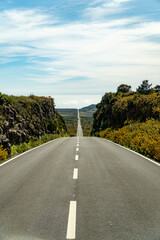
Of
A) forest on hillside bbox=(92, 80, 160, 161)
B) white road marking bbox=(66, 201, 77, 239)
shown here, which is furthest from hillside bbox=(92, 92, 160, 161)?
white road marking bbox=(66, 201, 77, 239)

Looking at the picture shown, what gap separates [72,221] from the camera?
4297 mm

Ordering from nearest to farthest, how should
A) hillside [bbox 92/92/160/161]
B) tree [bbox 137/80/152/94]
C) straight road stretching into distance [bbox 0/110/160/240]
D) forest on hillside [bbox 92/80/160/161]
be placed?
straight road stretching into distance [bbox 0/110/160/240] → forest on hillside [bbox 92/80/160/161] → hillside [bbox 92/92/160/161] → tree [bbox 137/80/152/94]

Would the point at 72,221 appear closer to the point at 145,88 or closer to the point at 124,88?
the point at 145,88

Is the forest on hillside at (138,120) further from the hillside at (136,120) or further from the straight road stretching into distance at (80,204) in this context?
the straight road stretching into distance at (80,204)

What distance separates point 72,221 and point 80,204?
2.89 feet

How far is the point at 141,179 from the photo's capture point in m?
7.41

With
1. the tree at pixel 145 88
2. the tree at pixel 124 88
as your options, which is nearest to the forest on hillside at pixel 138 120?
the tree at pixel 145 88

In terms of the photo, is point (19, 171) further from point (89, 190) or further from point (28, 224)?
point (28, 224)

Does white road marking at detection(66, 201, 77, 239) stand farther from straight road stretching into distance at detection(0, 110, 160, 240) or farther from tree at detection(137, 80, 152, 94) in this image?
tree at detection(137, 80, 152, 94)

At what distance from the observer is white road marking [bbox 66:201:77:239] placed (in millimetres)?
3771

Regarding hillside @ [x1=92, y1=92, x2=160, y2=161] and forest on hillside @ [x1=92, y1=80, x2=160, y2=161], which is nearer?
forest on hillside @ [x1=92, y1=80, x2=160, y2=161]

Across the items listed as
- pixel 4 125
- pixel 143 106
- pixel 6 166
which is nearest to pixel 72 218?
pixel 6 166

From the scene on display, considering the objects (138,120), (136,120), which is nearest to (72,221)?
(138,120)

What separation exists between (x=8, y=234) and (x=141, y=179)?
4958 mm
